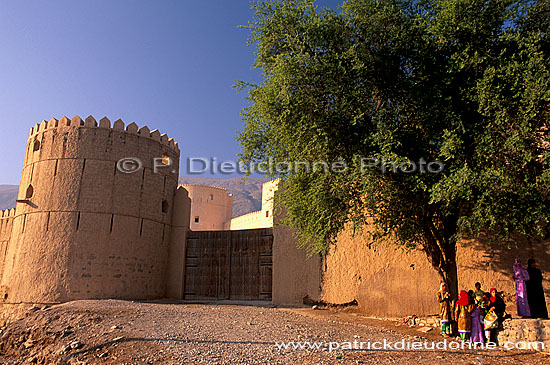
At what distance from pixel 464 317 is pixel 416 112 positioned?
14.1 feet

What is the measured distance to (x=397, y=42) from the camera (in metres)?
9.28

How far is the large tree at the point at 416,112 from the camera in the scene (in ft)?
26.2

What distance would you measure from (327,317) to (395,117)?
5.45 meters

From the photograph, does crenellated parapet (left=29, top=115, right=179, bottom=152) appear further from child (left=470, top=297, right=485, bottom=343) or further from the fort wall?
child (left=470, top=297, right=485, bottom=343)

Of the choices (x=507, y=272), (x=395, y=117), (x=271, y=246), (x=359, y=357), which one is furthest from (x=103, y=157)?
(x=507, y=272)

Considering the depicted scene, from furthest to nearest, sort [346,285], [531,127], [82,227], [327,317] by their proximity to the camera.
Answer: [82,227] → [346,285] → [327,317] → [531,127]

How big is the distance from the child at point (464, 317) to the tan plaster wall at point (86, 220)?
37.4ft

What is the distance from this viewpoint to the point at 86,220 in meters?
15.0

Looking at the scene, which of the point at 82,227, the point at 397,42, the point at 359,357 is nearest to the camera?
the point at 359,357

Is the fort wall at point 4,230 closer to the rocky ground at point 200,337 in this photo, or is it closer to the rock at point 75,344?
the rocky ground at point 200,337

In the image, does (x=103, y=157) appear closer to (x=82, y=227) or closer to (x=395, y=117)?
(x=82, y=227)

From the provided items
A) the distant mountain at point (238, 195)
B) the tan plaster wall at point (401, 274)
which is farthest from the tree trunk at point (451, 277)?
the distant mountain at point (238, 195)

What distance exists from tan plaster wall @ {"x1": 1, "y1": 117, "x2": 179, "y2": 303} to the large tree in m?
8.15

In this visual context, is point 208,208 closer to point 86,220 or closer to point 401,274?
point 86,220
